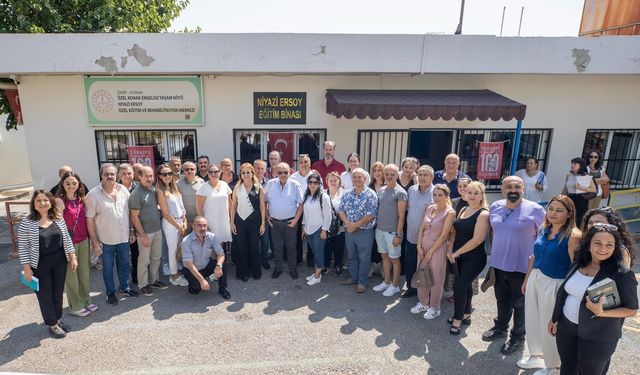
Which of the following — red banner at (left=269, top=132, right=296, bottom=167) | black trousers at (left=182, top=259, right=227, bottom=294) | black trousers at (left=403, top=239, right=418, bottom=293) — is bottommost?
black trousers at (left=182, top=259, right=227, bottom=294)

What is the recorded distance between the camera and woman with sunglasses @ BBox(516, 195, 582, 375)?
309 cm

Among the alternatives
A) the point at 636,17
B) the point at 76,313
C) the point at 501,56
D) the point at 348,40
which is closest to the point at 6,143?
the point at 76,313

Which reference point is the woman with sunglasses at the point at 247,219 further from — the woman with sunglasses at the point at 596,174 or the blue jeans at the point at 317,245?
the woman with sunglasses at the point at 596,174

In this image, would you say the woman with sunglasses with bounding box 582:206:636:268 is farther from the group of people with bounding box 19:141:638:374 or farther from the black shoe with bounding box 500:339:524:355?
the black shoe with bounding box 500:339:524:355

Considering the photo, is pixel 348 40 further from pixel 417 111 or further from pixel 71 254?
pixel 71 254

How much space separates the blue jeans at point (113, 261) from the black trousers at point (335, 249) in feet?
8.60

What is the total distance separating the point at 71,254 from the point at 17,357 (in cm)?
105

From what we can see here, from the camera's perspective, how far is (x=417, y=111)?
Answer: 6379mm

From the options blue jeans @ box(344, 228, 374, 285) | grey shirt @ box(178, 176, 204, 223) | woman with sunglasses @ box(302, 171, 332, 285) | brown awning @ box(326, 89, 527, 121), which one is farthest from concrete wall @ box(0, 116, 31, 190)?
blue jeans @ box(344, 228, 374, 285)

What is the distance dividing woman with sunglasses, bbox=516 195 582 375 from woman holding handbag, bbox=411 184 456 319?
0.86m

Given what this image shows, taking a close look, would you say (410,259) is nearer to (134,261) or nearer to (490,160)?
(134,261)

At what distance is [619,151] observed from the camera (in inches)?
325

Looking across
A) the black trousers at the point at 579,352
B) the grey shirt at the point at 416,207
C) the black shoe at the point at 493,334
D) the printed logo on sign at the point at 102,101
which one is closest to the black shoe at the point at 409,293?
the grey shirt at the point at 416,207

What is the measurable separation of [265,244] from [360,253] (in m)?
Answer: 1.53
